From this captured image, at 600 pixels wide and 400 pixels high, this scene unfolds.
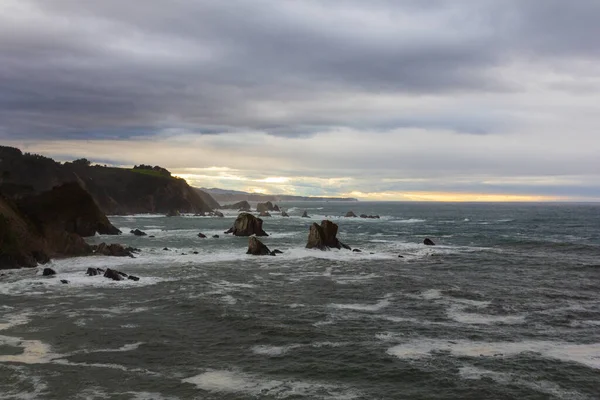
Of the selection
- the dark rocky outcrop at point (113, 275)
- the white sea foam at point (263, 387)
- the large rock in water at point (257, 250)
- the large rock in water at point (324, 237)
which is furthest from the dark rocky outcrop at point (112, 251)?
the white sea foam at point (263, 387)

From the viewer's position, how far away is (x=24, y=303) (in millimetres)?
31391

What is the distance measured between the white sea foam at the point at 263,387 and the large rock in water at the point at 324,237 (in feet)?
156

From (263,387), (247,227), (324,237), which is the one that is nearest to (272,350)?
(263,387)

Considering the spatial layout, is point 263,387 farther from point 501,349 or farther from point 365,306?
point 365,306

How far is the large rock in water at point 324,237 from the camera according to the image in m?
67.1

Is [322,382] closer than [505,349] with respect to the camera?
Yes

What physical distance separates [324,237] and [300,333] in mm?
41735

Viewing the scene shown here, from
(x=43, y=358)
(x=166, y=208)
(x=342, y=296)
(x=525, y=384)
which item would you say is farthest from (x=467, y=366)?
(x=166, y=208)

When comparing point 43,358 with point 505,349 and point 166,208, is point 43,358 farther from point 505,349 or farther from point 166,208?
point 166,208

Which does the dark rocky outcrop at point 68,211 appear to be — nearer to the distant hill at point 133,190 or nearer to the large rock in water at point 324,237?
the large rock in water at point 324,237

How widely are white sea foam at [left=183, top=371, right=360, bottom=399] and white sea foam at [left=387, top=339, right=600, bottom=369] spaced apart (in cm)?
524

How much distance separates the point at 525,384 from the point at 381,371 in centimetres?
571

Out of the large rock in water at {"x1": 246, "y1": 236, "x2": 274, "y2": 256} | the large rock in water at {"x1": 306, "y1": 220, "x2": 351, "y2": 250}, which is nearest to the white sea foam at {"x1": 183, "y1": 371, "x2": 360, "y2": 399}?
the large rock in water at {"x1": 246, "y1": 236, "x2": 274, "y2": 256}

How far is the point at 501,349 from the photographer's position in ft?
76.5
